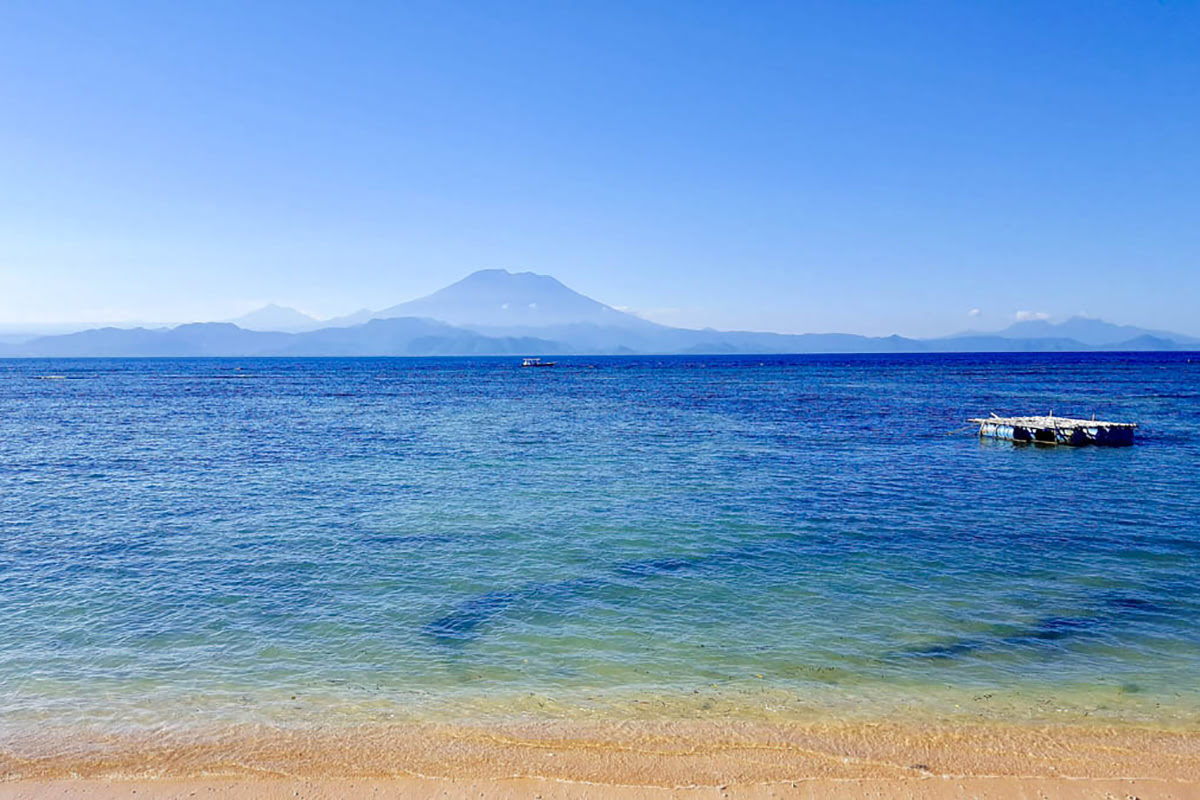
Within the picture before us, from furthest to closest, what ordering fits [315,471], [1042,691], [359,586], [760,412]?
[760,412]
[315,471]
[359,586]
[1042,691]

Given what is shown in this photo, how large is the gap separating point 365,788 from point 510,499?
62.2 feet

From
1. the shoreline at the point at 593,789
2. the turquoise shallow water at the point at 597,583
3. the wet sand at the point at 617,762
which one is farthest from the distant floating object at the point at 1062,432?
the shoreline at the point at 593,789

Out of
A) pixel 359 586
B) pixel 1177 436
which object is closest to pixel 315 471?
pixel 359 586

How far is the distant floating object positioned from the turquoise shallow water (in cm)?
266

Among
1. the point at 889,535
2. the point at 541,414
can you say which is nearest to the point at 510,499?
the point at 889,535

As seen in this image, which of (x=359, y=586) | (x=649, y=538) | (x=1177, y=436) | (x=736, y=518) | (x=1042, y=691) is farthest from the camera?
(x=1177, y=436)

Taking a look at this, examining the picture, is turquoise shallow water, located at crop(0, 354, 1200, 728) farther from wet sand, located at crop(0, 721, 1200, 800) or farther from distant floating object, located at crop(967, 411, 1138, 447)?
distant floating object, located at crop(967, 411, 1138, 447)

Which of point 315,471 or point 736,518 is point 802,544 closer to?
point 736,518

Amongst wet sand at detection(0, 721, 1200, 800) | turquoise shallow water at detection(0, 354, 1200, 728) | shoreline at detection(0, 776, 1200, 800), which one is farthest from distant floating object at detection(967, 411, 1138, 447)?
shoreline at detection(0, 776, 1200, 800)

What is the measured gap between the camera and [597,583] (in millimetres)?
19094

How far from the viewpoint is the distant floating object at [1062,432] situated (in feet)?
148

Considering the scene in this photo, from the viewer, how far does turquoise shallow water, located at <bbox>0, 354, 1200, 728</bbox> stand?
43.8 feet

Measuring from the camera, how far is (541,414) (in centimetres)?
6762

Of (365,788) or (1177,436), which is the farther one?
(1177,436)
